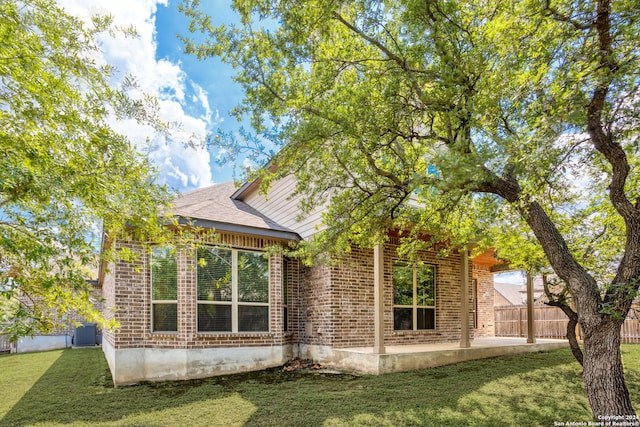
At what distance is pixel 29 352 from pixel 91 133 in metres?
15.8

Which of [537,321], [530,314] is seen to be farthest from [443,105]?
[537,321]

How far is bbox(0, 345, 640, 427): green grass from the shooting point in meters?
5.09

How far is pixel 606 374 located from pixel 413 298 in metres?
6.45

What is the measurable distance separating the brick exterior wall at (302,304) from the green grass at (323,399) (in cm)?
88

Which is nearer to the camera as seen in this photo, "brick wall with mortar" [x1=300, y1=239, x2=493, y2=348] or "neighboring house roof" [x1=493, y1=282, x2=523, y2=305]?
"brick wall with mortar" [x1=300, y1=239, x2=493, y2=348]

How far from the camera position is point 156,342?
7.89 meters

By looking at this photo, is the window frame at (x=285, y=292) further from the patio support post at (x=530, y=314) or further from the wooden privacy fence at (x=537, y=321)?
the wooden privacy fence at (x=537, y=321)

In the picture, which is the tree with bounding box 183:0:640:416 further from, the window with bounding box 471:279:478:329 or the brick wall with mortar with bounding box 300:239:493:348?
the window with bounding box 471:279:478:329

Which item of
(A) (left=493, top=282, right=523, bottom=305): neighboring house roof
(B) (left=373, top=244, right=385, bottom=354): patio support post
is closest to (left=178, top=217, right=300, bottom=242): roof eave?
(B) (left=373, top=244, right=385, bottom=354): patio support post

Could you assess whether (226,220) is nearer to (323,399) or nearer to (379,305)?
(379,305)

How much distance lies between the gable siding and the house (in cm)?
5

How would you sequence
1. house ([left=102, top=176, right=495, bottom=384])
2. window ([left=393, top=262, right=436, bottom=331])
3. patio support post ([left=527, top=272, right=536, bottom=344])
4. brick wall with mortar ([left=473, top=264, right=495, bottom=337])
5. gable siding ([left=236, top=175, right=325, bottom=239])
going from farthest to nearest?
brick wall with mortar ([left=473, top=264, right=495, bottom=337]), patio support post ([left=527, top=272, right=536, bottom=344]), window ([left=393, top=262, right=436, bottom=331]), gable siding ([left=236, top=175, right=325, bottom=239]), house ([left=102, top=176, right=495, bottom=384])

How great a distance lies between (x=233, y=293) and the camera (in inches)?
339

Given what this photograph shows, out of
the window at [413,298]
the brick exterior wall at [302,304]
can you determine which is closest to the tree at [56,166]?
the brick exterior wall at [302,304]
